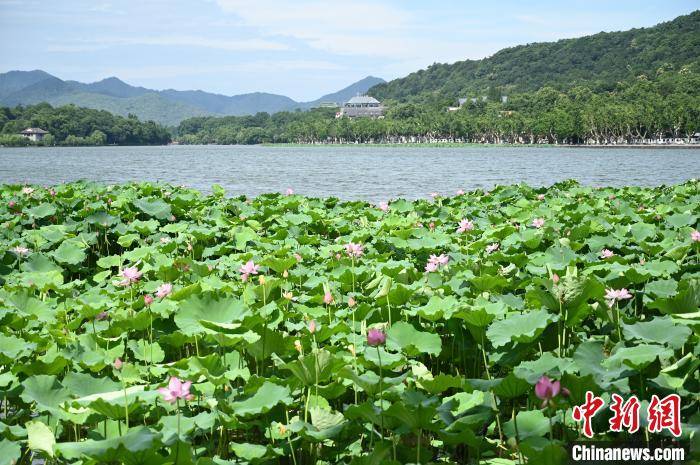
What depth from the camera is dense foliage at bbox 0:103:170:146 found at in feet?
404

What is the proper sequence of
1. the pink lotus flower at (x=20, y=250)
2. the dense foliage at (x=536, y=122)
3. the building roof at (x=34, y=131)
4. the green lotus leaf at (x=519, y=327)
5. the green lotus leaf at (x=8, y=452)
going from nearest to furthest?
the green lotus leaf at (x=8, y=452), the green lotus leaf at (x=519, y=327), the pink lotus flower at (x=20, y=250), the dense foliage at (x=536, y=122), the building roof at (x=34, y=131)

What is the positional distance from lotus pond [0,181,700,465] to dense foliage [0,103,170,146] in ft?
396

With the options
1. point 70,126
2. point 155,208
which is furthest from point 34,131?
point 155,208

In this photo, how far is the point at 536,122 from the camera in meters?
103

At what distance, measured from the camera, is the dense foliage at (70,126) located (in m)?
123

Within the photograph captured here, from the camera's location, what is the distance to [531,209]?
8711 millimetres

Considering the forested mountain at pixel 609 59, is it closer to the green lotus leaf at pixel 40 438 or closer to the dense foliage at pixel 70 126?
the dense foliage at pixel 70 126

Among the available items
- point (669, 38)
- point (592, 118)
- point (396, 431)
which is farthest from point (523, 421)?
point (669, 38)

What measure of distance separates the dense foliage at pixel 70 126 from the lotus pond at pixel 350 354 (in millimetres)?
120612

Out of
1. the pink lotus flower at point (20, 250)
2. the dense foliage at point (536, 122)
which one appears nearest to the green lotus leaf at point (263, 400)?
the pink lotus flower at point (20, 250)

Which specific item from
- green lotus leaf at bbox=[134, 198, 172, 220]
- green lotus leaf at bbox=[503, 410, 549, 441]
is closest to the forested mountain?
green lotus leaf at bbox=[134, 198, 172, 220]

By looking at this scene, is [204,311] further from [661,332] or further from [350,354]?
[661,332]

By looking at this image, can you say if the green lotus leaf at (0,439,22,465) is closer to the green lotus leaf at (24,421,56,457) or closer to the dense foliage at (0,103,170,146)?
the green lotus leaf at (24,421,56,457)

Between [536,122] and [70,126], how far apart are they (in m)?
80.0
